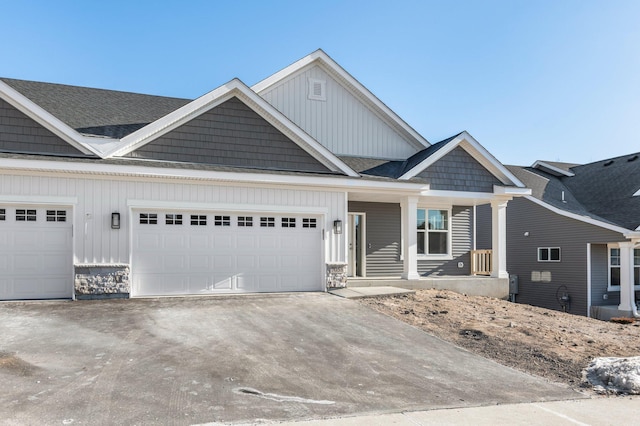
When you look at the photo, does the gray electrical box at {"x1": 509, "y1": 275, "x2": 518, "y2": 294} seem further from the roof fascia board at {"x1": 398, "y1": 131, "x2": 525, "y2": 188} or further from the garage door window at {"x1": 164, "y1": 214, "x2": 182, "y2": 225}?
the garage door window at {"x1": 164, "y1": 214, "x2": 182, "y2": 225}

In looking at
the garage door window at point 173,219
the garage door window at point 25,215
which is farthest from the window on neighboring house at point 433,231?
the garage door window at point 25,215

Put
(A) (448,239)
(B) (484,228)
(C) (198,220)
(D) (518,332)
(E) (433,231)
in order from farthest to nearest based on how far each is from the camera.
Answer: (B) (484,228) → (A) (448,239) → (E) (433,231) → (C) (198,220) → (D) (518,332)

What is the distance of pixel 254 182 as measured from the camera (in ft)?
40.1

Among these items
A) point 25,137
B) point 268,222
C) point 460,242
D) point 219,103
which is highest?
point 219,103

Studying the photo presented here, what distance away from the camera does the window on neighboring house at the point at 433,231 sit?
54.5 ft

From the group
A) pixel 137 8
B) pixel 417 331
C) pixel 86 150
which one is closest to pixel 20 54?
pixel 137 8

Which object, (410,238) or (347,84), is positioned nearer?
(410,238)

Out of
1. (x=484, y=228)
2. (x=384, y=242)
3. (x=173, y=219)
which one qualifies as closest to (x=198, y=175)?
(x=173, y=219)

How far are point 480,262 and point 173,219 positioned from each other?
1078 cm

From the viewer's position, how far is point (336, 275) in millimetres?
13117

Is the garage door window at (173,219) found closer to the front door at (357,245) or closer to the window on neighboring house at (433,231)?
the front door at (357,245)

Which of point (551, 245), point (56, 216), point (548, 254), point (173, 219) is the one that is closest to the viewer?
point (56, 216)

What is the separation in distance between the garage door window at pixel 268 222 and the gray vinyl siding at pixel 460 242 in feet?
22.0

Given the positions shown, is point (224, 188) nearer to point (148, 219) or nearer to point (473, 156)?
point (148, 219)
